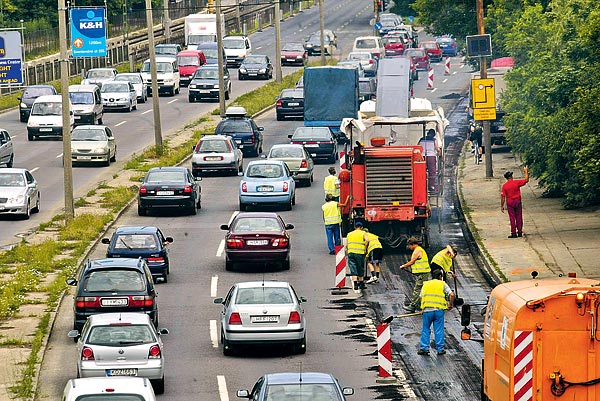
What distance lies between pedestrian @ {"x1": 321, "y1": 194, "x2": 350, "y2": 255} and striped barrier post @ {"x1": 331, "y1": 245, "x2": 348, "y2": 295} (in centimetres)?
340

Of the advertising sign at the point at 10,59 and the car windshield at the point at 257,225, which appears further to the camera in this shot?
the advertising sign at the point at 10,59

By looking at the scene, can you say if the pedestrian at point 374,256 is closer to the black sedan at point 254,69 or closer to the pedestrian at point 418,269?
the pedestrian at point 418,269

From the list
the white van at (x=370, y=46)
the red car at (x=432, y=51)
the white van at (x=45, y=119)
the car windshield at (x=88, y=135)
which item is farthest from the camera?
the red car at (x=432, y=51)

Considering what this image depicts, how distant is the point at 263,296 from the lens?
2684 cm

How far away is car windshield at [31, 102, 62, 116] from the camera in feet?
204

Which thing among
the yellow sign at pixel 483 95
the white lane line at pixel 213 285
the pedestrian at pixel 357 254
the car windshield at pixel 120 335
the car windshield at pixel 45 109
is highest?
the yellow sign at pixel 483 95

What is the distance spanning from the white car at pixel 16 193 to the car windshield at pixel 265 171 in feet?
21.6

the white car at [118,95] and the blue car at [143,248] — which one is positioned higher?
the white car at [118,95]

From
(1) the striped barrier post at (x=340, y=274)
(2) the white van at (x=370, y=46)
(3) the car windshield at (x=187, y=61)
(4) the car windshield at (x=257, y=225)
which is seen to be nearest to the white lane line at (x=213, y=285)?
(4) the car windshield at (x=257, y=225)

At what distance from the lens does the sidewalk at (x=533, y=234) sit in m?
34.8

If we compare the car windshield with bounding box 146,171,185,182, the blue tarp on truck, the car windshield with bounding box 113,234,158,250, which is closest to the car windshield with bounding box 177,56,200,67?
the blue tarp on truck

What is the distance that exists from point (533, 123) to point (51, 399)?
1026 inches

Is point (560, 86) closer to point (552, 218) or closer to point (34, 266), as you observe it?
point (552, 218)

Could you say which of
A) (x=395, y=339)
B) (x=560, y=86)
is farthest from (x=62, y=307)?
(x=560, y=86)
